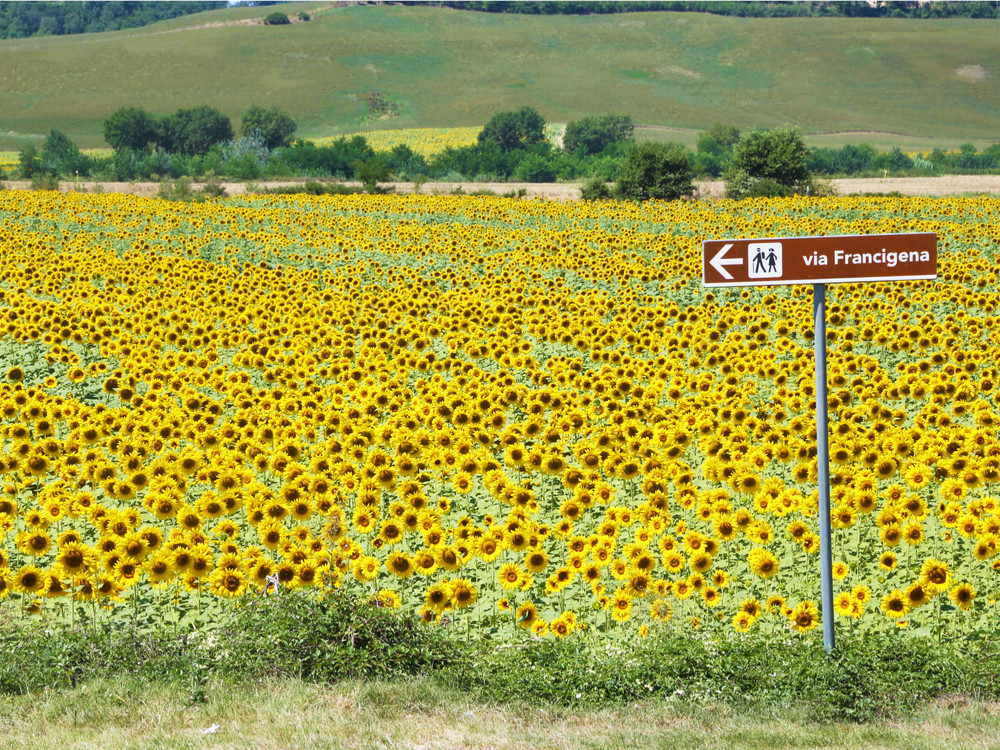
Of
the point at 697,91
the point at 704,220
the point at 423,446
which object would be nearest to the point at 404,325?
the point at 423,446

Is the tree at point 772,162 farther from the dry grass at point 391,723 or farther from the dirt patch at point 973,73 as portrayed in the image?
the dirt patch at point 973,73

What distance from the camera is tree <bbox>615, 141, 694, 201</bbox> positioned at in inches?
1921

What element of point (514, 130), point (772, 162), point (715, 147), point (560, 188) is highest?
point (514, 130)

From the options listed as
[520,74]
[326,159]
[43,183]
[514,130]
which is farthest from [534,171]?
[520,74]

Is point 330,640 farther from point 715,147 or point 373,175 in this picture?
point 715,147

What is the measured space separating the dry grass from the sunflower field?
0.84 m

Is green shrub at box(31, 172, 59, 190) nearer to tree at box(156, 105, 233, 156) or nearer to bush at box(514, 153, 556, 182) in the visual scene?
bush at box(514, 153, 556, 182)

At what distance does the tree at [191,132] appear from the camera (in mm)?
107625

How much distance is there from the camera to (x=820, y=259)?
21.9ft

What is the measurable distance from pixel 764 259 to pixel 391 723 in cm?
373

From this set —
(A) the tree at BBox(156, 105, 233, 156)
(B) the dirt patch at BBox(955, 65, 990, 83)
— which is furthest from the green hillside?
(A) the tree at BBox(156, 105, 233, 156)

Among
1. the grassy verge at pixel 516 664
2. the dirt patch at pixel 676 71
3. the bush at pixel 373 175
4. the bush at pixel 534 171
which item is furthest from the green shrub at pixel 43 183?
the dirt patch at pixel 676 71

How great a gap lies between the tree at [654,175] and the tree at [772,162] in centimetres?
292

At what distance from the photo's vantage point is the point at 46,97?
479 feet
